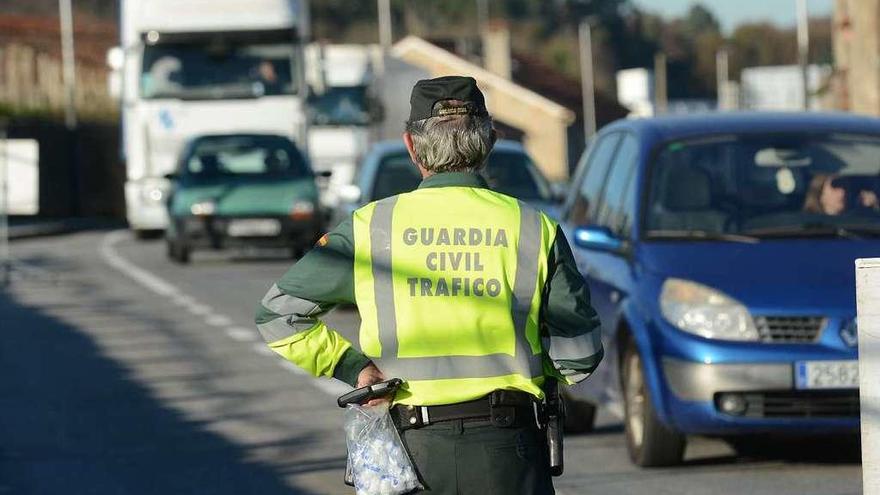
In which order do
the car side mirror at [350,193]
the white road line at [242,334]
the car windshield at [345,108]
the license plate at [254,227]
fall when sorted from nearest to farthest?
the white road line at [242,334]
the car side mirror at [350,193]
the license plate at [254,227]
the car windshield at [345,108]

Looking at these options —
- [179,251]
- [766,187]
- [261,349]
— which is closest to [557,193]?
[261,349]

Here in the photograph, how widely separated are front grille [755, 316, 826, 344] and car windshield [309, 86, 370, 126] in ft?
77.4

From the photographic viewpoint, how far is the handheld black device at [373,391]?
4.80 metres

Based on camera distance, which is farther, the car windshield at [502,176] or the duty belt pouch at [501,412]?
the car windshield at [502,176]

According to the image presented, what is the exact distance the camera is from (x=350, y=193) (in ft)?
61.3

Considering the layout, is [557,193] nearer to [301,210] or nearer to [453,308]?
[301,210]

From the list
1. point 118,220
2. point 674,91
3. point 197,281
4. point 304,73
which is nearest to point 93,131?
point 118,220

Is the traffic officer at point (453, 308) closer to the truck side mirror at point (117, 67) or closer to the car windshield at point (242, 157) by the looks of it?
the car windshield at point (242, 157)

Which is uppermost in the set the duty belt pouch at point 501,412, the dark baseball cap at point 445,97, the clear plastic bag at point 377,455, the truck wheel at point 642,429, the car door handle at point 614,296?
the dark baseball cap at point 445,97

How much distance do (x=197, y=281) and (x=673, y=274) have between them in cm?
1470

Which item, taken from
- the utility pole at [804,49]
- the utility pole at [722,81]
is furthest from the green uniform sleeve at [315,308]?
the utility pole at [722,81]

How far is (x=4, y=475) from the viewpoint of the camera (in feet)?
32.7

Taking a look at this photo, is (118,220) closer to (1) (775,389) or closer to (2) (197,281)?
(2) (197,281)

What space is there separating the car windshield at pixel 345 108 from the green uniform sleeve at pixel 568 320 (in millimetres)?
27697
